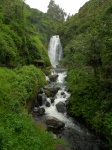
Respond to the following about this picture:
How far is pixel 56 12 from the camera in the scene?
290ft

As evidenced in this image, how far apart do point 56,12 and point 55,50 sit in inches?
1781

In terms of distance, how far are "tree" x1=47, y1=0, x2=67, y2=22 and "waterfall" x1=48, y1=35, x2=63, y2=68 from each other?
3812 cm

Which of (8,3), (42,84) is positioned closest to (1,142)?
(42,84)

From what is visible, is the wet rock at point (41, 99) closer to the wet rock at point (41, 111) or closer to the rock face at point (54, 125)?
the wet rock at point (41, 111)

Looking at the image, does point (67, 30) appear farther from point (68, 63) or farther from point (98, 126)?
point (98, 126)

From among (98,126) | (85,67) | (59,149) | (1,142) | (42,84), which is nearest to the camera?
(1,142)

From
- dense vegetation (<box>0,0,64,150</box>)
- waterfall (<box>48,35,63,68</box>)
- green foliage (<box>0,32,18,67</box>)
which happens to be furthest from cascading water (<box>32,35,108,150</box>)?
waterfall (<box>48,35,63,68</box>)

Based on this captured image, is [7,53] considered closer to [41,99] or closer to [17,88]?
[41,99]

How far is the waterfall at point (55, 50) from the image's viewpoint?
154 feet

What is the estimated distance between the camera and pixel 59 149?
11336 mm

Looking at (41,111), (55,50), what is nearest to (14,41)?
(41,111)

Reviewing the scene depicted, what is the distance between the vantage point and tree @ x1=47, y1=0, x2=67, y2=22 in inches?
3457

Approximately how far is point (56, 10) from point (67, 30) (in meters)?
42.1

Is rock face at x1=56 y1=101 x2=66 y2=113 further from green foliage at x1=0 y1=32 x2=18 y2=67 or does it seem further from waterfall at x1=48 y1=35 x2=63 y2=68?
waterfall at x1=48 y1=35 x2=63 y2=68
